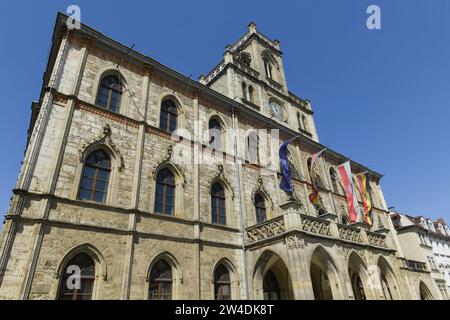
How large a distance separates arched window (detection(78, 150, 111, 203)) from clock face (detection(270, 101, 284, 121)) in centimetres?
1452

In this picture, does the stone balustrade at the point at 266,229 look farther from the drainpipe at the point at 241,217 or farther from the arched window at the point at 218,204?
the arched window at the point at 218,204

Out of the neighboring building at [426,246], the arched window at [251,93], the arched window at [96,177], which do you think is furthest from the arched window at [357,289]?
the neighboring building at [426,246]

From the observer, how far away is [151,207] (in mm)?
11156

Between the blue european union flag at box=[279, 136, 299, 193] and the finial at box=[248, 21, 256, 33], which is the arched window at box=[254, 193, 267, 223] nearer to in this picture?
the blue european union flag at box=[279, 136, 299, 193]

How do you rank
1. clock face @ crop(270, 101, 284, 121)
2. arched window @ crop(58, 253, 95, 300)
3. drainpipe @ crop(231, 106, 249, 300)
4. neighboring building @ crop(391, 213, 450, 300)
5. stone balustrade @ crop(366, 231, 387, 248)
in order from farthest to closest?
neighboring building @ crop(391, 213, 450, 300) → clock face @ crop(270, 101, 284, 121) → stone balustrade @ crop(366, 231, 387, 248) → drainpipe @ crop(231, 106, 249, 300) → arched window @ crop(58, 253, 95, 300)

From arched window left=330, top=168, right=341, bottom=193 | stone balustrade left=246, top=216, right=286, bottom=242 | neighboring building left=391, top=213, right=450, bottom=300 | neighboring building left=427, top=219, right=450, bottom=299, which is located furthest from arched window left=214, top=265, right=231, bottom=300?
neighboring building left=427, top=219, right=450, bottom=299

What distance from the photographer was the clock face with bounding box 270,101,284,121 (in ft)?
72.7

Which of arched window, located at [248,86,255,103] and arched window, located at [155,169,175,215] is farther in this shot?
arched window, located at [248,86,255,103]

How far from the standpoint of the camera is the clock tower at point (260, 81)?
20938mm

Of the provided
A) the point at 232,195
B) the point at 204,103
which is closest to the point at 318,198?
the point at 232,195

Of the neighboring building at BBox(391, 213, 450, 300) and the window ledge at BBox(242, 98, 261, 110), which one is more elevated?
the window ledge at BBox(242, 98, 261, 110)

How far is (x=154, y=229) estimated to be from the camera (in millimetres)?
10773

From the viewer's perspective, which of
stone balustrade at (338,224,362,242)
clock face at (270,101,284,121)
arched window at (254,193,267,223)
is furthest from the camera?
clock face at (270,101,284,121)
